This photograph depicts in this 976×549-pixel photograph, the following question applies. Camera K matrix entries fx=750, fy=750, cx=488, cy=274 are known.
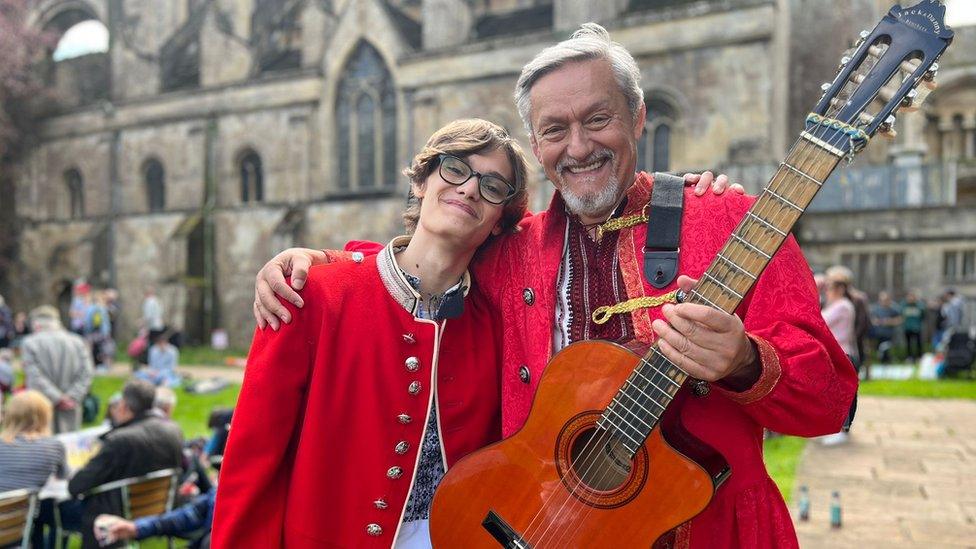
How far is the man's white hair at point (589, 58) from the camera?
2.13 metres

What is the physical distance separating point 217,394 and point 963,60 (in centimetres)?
2762

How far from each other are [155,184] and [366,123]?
8665mm

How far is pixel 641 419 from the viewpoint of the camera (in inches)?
68.4

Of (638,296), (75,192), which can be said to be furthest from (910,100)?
(75,192)

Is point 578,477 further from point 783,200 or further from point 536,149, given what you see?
point 536,149

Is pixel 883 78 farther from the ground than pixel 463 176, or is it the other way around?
pixel 883 78

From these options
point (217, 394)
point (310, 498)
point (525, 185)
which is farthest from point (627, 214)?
point (217, 394)

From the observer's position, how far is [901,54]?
157cm

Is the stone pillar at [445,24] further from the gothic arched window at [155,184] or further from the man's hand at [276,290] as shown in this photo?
the man's hand at [276,290]

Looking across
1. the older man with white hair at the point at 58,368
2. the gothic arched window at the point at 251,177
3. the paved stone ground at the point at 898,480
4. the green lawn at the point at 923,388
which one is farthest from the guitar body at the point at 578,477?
the gothic arched window at the point at 251,177

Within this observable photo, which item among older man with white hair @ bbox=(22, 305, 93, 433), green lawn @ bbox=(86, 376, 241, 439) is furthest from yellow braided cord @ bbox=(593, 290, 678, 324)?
green lawn @ bbox=(86, 376, 241, 439)

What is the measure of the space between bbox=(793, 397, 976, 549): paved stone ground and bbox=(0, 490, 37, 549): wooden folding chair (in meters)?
5.02

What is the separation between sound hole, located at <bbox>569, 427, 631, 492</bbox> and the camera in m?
1.81

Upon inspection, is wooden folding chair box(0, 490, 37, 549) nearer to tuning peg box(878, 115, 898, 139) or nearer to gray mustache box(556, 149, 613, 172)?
gray mustache box(556, 149, 613, 172)
